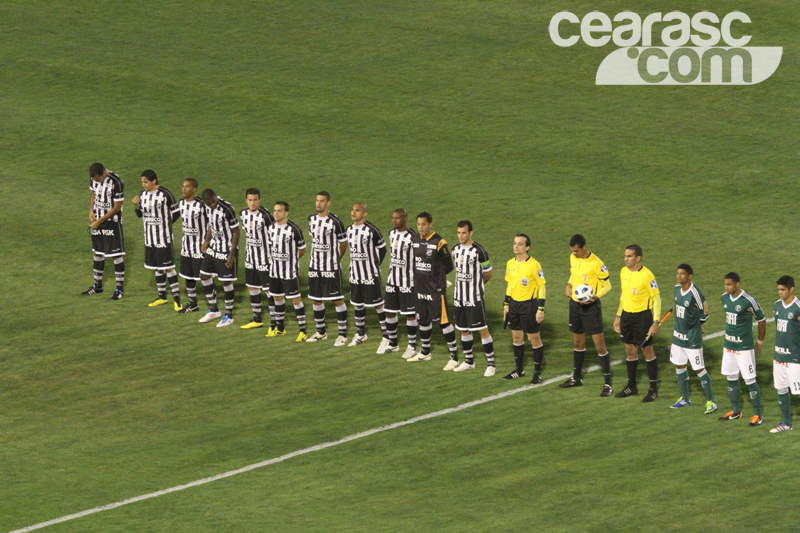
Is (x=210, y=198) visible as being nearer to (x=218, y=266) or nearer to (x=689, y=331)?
(x=218, y=266)

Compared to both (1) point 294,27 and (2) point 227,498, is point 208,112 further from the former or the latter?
(2) point 227,498

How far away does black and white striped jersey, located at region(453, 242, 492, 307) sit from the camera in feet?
59.3

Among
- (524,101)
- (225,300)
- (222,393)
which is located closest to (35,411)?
(222,393)

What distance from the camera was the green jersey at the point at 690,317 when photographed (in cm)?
1619

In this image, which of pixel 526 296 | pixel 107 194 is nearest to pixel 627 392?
pixel 526 296

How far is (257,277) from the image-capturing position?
2091cm

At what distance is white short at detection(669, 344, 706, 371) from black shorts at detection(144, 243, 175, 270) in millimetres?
10048

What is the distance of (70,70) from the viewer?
1419 inches

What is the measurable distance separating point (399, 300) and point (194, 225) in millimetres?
4413

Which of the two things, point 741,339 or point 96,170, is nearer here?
point 741,339

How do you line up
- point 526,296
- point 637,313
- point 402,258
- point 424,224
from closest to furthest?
point 637,313 < point 526,296 < point 424,224 < point 402,258

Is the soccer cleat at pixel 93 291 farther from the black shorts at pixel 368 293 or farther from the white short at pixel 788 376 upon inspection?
the white short at pixel 788 376

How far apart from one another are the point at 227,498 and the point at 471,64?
2473cm

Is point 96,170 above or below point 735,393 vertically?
above
